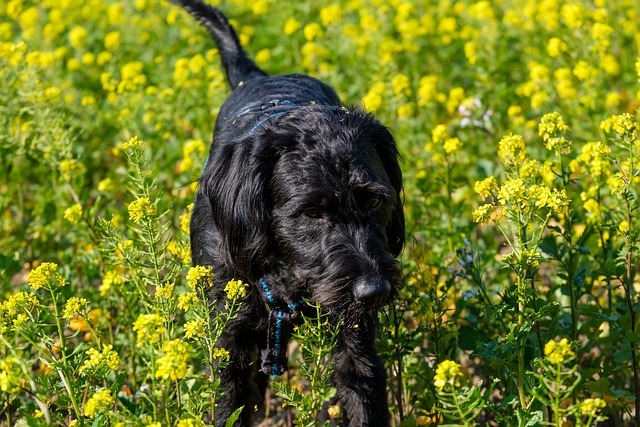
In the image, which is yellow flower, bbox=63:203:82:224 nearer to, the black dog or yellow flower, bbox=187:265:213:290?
the black dog

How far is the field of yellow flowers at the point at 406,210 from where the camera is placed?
2.93 meters

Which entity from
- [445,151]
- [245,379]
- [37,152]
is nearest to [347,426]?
[245,379]

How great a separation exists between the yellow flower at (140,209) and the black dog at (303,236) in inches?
19.1

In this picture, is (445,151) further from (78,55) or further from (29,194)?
(78,55)

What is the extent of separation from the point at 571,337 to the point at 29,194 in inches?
162

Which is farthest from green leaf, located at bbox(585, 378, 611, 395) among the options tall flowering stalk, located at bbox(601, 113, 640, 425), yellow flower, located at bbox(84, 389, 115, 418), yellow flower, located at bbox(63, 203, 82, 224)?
yellow flower, located at bbox(63, 203, 82, 224)

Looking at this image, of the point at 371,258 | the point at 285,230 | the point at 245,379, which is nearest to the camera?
the point at 371,258

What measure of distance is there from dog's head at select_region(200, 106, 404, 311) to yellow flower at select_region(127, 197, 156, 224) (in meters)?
0.49

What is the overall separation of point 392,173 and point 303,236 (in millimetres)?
699

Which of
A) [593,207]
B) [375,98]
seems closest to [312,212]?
[593,207]

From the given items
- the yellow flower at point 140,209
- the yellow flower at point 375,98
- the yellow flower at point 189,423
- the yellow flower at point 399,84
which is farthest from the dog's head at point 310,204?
the yellow flower at point 399,84

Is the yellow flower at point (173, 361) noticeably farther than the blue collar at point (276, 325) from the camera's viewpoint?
No

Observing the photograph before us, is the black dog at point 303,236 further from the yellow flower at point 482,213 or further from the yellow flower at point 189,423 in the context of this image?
the yellow flower at point 189,423

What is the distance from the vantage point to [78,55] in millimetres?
8367
